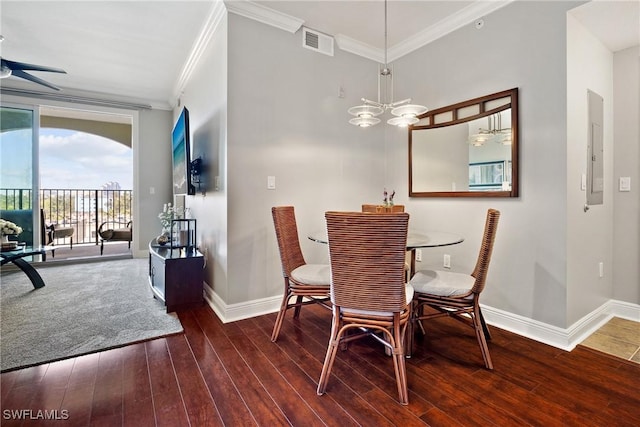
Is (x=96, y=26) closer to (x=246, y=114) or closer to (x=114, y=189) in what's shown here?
(x=246, y=114)

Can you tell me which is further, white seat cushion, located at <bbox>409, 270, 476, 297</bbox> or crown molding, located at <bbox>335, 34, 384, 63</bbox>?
crown molding, located at <bbox>335, 34, 384, 63</bbox>

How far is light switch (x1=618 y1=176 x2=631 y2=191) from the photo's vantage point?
2545mm

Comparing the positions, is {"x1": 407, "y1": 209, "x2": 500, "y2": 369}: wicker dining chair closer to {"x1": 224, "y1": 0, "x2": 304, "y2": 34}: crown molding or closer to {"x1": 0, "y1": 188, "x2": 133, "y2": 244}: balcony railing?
{"x1": 224, "y1": 0, "x2": 304, "y2": 34}: crown molding

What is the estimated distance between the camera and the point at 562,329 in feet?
Result: 6.81

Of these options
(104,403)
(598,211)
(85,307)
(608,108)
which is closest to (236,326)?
(104,403)

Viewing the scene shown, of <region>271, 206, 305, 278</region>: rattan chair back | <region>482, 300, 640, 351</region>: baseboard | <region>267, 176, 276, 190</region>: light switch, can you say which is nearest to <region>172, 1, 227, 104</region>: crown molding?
<region>267, 176, 276, 190</region>: light switch

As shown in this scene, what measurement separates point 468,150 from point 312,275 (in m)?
1.78

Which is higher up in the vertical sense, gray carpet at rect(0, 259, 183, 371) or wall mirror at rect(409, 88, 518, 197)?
wall mirror at rect(409, 88, 518, 197)

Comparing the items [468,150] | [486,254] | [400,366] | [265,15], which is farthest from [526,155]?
[265,15]

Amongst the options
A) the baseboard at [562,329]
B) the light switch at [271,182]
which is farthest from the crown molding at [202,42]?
the baseboard at [562,329]

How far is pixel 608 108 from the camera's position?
99.6 inches

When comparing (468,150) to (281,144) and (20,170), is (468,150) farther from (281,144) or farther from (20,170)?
(20,170)

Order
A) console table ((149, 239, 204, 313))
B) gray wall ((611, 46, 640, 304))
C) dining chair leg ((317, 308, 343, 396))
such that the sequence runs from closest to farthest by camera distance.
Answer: dining chair leg ((317, 308, 343, 396))
gray wall ((611, 46, 640, 304))
console table ((149, 239, 204, 313))

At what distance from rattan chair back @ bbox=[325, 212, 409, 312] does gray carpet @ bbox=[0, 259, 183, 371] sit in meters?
1.55
